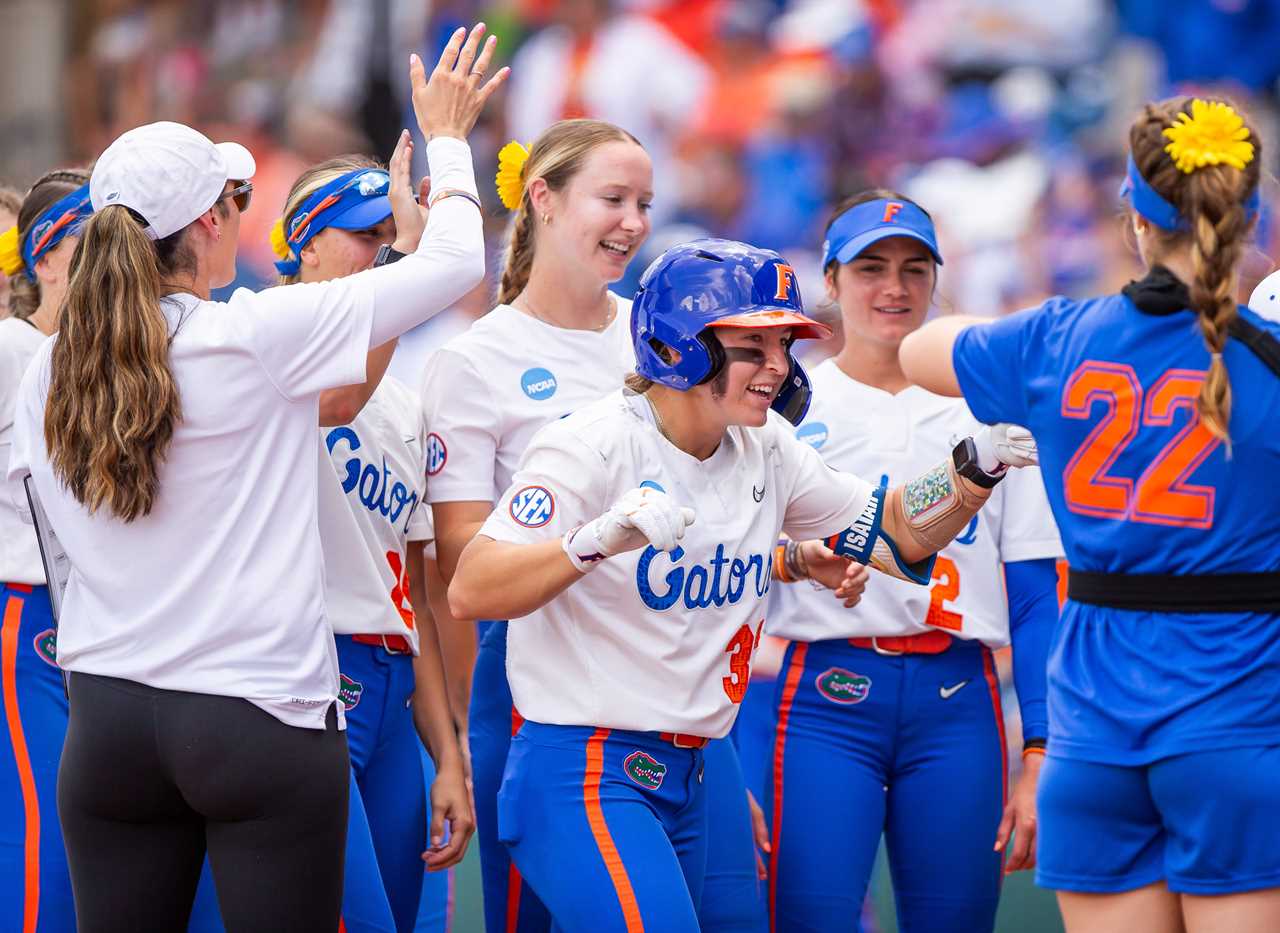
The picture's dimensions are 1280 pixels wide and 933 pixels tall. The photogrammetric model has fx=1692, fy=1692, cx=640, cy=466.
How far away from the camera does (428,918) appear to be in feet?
13.3

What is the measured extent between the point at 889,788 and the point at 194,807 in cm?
175

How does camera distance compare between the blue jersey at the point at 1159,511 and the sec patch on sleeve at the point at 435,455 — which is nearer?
the blue jersey at the point at 1159,511

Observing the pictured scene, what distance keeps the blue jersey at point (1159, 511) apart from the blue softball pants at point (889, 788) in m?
1.18

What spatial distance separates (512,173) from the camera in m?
4.11

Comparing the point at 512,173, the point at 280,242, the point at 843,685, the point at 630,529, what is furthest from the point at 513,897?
the point at 512,173

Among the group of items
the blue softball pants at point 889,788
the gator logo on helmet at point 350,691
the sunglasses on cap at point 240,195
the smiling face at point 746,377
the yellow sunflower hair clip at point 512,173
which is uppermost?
the yellow sunflower hair clip at point 512,173

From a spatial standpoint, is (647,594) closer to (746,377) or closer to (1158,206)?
(746,377)

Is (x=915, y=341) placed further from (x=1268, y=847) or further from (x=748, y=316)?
(x=1268, y=847)

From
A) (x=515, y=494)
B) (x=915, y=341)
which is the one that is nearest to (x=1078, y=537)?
(x=915, y=341)

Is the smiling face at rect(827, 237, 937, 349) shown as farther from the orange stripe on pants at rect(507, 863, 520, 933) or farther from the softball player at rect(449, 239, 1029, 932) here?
the orange stripe on pants at rect(507, 863, 520, 933)

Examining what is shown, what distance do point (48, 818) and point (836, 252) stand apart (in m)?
A: 2.24

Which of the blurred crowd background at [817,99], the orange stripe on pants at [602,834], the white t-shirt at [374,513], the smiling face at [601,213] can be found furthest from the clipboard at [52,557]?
the blurred crowd background at [817,99]

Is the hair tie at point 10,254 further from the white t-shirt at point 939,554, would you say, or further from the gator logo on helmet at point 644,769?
the gator logo on helmet at point 644,769

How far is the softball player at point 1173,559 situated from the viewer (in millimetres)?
2504
